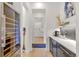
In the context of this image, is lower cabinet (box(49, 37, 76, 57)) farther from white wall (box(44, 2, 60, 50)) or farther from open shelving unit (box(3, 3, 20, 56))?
white wall (box(44, 2, 60, 50))

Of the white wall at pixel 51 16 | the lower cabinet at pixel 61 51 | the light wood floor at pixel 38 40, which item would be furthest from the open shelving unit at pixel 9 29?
the light wood floor at pixel 38 40

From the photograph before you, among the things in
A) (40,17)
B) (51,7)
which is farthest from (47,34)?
(40,17)

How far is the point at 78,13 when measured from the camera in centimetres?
112

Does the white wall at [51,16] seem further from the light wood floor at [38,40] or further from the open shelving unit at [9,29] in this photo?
the open shelving unit at [9,29]

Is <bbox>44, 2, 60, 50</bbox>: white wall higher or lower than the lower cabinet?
higher

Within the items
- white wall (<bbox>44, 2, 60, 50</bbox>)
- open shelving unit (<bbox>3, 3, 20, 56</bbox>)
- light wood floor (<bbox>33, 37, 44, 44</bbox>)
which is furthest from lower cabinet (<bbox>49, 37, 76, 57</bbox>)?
light wood floor (<bbox>33, 37, 44, 44</bbox>)

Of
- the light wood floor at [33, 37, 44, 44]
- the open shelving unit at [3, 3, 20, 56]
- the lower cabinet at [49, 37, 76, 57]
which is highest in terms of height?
the open shelving unit at [3, 3, 20, 56]

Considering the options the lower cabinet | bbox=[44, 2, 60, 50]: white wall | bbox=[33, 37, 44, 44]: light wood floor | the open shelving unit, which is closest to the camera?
the open shelving unit

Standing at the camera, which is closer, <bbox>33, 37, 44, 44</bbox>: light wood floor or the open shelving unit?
the open shelving unit

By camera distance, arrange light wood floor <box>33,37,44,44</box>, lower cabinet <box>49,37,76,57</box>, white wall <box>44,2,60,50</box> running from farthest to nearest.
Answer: light wood floor <box>33,37,44,44</box> → white wall <box>44,2,60,50</box> → lower cabinet <box>49,37,76,57</box>

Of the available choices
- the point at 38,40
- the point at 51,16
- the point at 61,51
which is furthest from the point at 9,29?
the point at 38,40

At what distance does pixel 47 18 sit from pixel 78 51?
17.0 feet

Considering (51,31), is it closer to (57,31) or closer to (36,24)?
(57,31)

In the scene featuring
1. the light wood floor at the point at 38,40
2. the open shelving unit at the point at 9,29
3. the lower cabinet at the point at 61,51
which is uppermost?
the open shelving unit at the point at 9,29
